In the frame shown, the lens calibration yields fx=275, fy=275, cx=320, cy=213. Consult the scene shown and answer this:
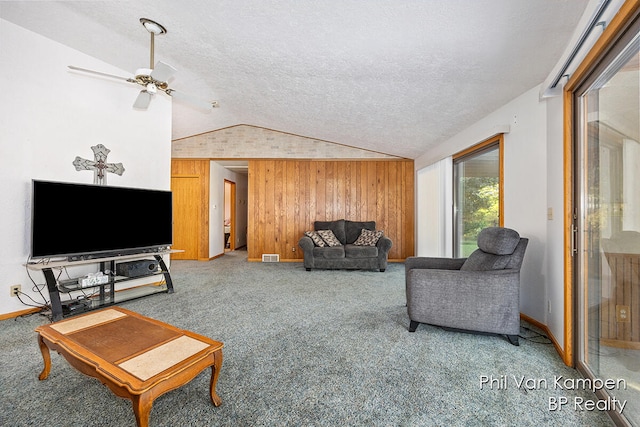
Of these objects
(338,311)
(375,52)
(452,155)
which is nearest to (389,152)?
(452,155)

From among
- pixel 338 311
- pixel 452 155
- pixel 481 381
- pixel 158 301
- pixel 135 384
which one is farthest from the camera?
pixel 452 155

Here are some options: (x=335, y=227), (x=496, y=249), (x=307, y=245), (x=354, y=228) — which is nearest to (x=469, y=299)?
(x=496, y=249)

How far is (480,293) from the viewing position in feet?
7.24

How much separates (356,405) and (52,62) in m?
4.33

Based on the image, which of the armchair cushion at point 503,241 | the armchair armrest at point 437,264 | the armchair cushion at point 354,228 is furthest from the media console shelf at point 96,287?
the armchair cushion at point 503,241

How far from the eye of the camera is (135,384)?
1098 mm

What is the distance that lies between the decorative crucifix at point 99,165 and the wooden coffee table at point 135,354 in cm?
214

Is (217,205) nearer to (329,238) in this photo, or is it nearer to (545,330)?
(329,238)

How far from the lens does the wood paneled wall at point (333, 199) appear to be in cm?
609

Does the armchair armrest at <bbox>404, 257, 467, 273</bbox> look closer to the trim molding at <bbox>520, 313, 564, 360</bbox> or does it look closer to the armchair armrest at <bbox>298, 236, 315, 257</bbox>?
the trim molding at <bbox>520, 313, 564, 360</bbox>

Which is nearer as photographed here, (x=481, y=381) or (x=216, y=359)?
(x=216, y=359)

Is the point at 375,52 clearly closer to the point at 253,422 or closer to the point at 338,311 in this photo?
the point at 338,311

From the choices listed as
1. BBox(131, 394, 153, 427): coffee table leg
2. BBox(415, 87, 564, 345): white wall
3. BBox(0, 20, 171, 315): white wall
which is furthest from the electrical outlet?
BBox(0, 20, 171, 315): white wall

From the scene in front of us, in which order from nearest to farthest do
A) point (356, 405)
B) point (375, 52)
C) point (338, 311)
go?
1. point (356, 405)
2. point (375, 52)
3. point (338, 311)
